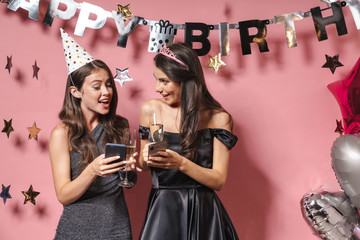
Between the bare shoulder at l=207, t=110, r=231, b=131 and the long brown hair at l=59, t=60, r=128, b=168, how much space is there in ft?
1.46

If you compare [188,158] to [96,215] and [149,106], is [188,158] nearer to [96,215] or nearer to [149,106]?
[149,106]

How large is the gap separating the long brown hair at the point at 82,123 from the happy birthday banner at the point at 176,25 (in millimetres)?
575

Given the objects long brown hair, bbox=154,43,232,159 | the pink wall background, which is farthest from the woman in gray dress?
the pink wall background

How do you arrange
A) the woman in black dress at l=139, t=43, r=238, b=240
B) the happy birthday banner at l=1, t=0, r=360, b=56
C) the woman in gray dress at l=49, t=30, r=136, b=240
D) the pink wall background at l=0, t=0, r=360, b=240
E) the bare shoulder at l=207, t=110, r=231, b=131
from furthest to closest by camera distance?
the pink wall background at l=0, t=0, r=360, b=240, the happy birthday banner at l=1, t=0, r=360, b=56, the bare shoulder at l=207, t=110, r=231, b=131, the woman in black dress at l=139, t=43, r=238, b=240, the woman in gray dress at l=49, t=30, r=136, b=240

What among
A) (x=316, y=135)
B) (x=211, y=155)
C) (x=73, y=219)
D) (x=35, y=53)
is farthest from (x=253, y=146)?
(x=35, y=53)

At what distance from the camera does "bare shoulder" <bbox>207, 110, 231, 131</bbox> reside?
190 cm

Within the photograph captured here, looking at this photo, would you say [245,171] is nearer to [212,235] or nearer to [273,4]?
[212,235]

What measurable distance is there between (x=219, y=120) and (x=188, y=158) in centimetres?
27

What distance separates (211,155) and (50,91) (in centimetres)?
122

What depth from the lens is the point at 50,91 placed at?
2.47 m

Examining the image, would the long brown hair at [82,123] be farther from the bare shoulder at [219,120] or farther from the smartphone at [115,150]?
the bare shoulder at [219,120]

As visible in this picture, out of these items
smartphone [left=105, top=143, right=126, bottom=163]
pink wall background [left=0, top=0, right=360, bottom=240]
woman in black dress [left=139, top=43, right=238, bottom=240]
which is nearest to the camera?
smartphone [left=105, top=143, right=126, bottom=163]

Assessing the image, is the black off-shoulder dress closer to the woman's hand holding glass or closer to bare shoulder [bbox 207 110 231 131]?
bare shoulder [bbox 207 110 231 131]

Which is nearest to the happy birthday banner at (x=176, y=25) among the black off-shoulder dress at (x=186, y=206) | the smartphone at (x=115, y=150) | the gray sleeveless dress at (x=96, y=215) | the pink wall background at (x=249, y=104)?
the pink wall background at (x=249, y=104)
